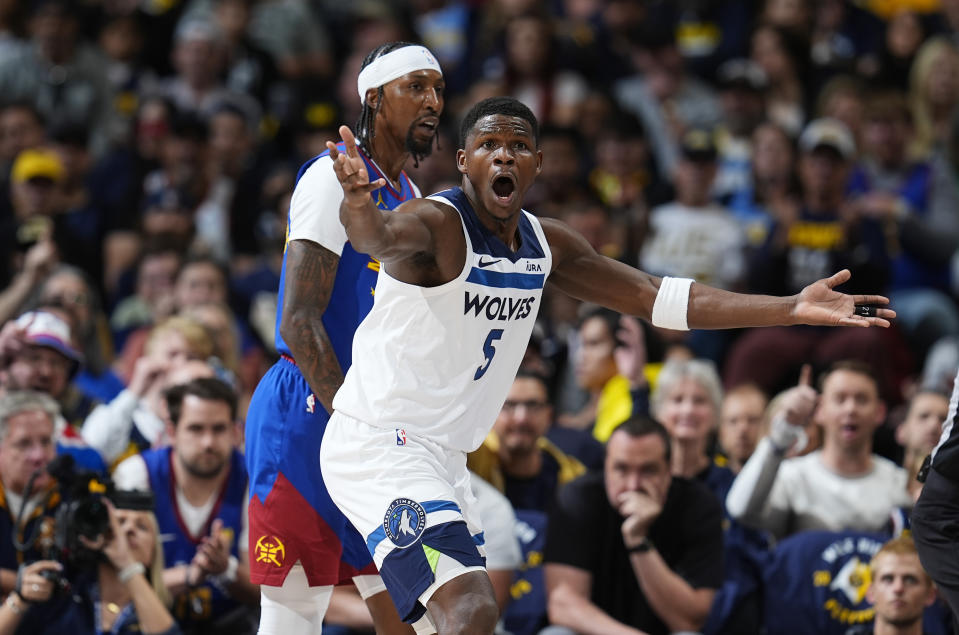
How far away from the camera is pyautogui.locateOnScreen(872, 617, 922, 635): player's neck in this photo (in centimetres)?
632

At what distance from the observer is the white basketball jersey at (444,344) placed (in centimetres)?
438

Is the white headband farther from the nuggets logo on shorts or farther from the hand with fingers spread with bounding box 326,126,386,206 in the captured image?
the nuggets logo on shorts

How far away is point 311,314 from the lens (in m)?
4.78

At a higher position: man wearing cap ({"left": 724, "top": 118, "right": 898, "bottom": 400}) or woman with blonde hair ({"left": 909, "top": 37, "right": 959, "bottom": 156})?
woman with blonde hair ({"left": 909, "top": 37, "right": 959, "bottom": 156})

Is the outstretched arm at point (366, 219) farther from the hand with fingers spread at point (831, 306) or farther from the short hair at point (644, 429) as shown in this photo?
the short hair at point (644, 429)

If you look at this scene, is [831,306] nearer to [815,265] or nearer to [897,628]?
[897,628]

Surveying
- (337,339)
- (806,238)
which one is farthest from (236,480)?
(806,238)

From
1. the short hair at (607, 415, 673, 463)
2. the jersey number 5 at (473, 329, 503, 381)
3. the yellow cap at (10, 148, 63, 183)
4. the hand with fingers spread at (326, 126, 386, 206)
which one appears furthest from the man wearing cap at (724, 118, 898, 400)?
the hand with fingers spread at (326, 126, 386, 206)

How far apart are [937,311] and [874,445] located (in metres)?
1.97

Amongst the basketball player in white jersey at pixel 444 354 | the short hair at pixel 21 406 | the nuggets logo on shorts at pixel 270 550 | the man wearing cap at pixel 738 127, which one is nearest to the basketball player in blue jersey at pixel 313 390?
the nuggets logo on shorts at pixel 270 550

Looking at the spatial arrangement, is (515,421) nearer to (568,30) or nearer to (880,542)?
(880,542)

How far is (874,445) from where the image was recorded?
8.60m

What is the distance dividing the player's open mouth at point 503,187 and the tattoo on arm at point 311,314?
0.72 m

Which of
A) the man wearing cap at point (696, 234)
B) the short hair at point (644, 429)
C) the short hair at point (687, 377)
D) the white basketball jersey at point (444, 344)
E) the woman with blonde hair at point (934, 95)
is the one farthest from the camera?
the woman with blonde hair at point (934, 95)
